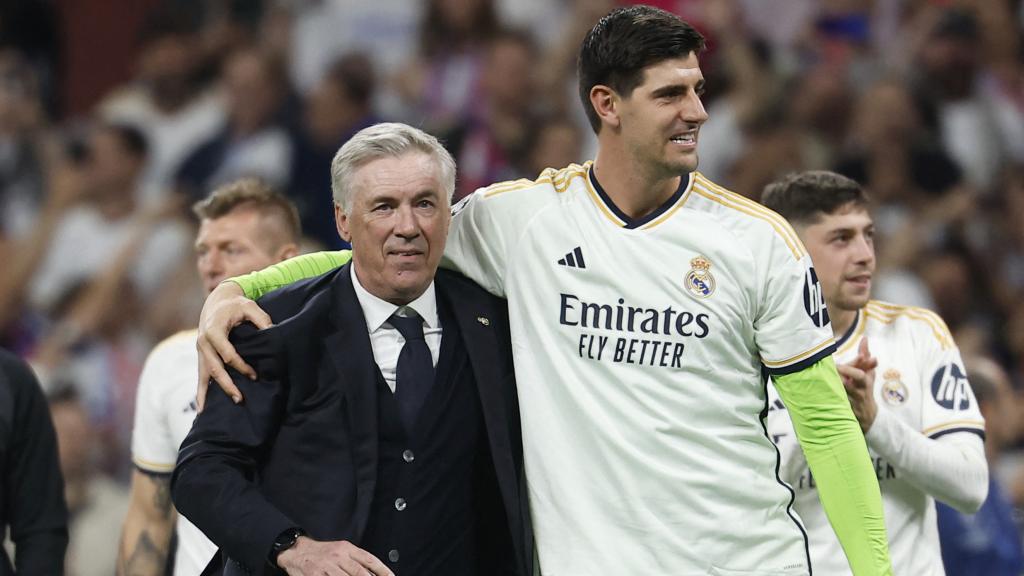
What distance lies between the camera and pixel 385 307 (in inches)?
132

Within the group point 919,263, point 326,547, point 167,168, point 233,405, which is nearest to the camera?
point 326,547

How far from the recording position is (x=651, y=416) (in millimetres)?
3236

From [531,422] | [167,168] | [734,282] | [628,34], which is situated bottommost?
[531,422]

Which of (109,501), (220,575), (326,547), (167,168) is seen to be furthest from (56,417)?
(326,547)

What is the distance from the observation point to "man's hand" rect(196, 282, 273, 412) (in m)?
3.21

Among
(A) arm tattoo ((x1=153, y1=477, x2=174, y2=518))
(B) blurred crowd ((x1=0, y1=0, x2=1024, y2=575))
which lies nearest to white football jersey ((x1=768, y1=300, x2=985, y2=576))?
(A) arm tattoo ((x1=153, y1=477, x2=174, y2=518))

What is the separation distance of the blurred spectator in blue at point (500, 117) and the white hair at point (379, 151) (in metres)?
4.83

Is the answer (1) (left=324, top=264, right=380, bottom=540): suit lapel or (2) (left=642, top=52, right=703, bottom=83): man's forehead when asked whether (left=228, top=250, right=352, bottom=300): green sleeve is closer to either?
(1) (left=324, top=264, right=380, bottom=540): suit lapel

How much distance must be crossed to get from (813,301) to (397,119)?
5.72m

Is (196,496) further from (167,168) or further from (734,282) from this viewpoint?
(167,168)

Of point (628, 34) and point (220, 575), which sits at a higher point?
point (628, 34)

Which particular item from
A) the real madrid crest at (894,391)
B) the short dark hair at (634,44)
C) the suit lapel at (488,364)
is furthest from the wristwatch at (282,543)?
the real madrid crest at (894,391)

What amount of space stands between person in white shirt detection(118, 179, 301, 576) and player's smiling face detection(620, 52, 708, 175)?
174 cm

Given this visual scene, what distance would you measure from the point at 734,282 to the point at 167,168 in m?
6.27
